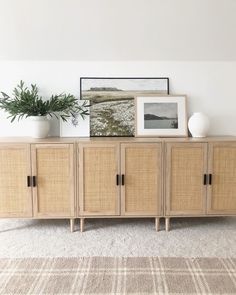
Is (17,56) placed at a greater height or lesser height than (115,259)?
greater

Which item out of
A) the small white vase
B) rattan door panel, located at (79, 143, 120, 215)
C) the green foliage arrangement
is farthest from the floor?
the green foliage arrangement

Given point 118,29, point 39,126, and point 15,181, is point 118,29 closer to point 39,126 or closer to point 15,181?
point 39,126

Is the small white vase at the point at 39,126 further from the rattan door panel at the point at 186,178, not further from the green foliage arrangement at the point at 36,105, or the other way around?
the rattan door panel at the point at 186,178

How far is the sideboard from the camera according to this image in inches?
110

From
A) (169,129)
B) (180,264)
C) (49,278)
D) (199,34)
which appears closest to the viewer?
(49,278)

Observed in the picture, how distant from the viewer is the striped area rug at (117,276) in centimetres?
190

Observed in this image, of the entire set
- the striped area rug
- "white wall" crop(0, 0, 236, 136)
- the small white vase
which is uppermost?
"white wall" crop(0, 0, 236, 136)

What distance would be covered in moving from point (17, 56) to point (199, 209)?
2336mm

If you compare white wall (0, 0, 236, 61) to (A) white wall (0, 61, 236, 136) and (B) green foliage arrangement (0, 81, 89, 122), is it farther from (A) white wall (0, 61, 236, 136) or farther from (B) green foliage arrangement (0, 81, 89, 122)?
(B) green foliage arrangement (0, 81, 89, 122)

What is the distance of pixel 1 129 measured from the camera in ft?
10.6

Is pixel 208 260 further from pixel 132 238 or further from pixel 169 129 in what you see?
pixel 169 129

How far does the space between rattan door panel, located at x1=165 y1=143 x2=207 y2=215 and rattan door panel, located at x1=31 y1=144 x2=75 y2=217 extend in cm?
89

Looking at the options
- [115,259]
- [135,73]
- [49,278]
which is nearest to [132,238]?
[115,259]

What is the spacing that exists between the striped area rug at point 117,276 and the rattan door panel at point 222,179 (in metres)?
0.65
